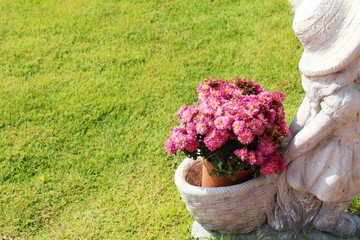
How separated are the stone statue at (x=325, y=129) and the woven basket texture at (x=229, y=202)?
0.10 meters

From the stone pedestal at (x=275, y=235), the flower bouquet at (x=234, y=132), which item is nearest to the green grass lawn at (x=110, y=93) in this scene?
the stone pedestal at (x=275, y=235)

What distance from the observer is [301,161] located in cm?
351

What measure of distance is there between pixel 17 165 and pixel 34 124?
0.60 metres

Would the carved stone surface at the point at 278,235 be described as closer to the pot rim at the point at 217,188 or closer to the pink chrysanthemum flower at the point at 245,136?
the pot rim at the point at 217,188

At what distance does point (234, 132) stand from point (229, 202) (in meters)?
0.46

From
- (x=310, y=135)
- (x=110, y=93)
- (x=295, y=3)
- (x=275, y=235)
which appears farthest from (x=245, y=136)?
A: (x=295, y=3)

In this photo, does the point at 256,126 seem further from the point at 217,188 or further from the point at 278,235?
the point at 278,235

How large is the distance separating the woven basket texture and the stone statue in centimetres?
10

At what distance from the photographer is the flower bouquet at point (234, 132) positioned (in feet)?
11.0

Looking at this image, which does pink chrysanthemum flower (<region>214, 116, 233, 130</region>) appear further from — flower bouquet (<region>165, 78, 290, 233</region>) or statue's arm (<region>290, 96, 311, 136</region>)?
statue's arm (<region>290, 96, 311, 136</region>)

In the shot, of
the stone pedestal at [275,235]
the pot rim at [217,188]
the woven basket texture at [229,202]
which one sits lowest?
the stone pedestal at [275,235]

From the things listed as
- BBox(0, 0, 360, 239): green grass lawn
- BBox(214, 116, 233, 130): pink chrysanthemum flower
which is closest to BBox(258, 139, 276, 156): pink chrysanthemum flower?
BBox(214, 116, 233, 130): pink chrysanthemum flower

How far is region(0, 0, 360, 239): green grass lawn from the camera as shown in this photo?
4469 millimetres

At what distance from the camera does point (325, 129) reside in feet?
10.8
